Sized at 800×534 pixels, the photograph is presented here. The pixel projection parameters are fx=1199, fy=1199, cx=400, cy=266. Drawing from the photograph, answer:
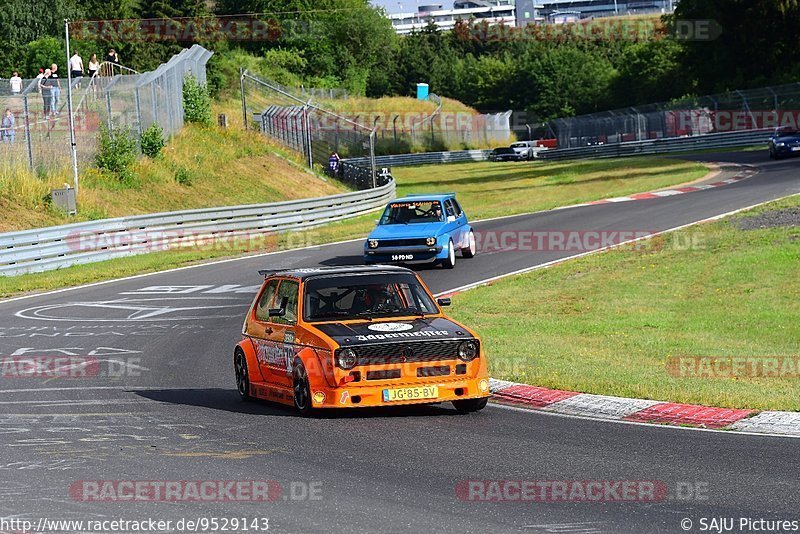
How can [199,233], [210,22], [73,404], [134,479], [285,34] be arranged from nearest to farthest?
[134,479]
[73,404]
[199,233]
[210,22]
[285,34]

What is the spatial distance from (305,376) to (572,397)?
258 cm

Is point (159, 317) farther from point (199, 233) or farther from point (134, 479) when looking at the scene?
point (199, 233)

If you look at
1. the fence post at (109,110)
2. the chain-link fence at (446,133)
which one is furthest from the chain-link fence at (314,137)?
the chain-link fence at (446,133)

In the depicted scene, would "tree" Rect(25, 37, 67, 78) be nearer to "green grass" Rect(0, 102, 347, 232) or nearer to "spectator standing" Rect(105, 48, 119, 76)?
"green grass" Rect(0, 102, 347, 232)

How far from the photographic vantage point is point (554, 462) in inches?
339

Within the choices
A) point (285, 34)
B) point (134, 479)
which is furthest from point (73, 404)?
point (285, 34)

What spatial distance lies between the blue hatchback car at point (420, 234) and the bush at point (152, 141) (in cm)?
1686

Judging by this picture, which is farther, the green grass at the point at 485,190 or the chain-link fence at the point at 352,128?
the chain-link fence at the point at 352,128

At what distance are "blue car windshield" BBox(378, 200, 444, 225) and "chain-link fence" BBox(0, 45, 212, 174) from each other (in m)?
11.9

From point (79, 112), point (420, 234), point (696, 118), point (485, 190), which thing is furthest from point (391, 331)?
point (696, 118)

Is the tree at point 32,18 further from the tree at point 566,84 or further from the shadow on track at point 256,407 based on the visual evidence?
the shadow on track at point 256,407

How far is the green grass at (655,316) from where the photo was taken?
40.9 ft

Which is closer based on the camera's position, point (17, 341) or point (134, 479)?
point (134, 479)

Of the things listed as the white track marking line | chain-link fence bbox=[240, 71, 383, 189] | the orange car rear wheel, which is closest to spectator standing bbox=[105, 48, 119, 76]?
chain-link fence bbox=[240, 71, 383, 189]
